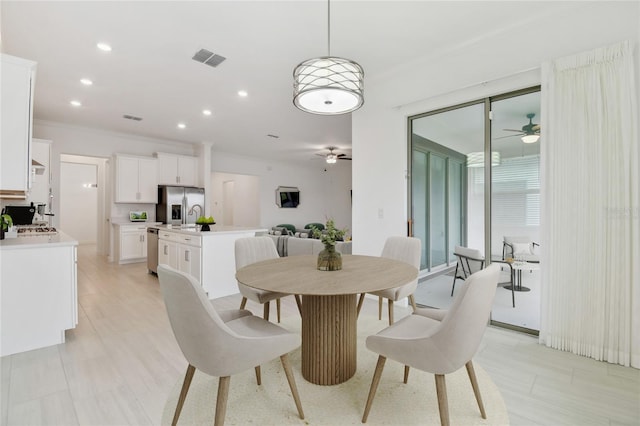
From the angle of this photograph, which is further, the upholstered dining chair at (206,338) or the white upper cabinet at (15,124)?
the white upper cabinet at (15,124)

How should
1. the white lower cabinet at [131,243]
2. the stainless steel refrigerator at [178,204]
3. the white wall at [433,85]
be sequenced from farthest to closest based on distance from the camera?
the stainless steel refrigerator at [178,204] < the white lower cabinet at [131,243] < the white wall at [433,85]

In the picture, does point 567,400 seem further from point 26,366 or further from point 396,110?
point 26,366

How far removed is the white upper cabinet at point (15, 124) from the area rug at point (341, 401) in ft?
6.57

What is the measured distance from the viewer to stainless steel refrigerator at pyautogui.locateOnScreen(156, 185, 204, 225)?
6.34 meters

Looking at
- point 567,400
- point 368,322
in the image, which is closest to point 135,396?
point 368,322

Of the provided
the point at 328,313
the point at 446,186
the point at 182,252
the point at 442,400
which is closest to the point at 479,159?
the point at 446,186

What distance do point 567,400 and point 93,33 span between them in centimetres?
462

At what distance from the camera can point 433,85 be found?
10.6 feet

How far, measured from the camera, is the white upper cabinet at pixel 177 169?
669 cm

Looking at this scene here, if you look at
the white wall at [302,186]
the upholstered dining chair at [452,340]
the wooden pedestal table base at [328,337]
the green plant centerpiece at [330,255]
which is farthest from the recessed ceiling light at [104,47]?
the white wall at [302,186]

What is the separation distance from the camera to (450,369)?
4.53 feet

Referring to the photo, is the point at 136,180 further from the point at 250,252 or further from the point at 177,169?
the point at 250,252

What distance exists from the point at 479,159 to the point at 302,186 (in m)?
7.47

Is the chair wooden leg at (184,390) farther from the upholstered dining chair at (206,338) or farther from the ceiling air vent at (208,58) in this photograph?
the ceiling air vent at (208,58)
